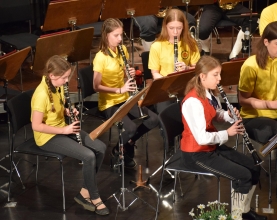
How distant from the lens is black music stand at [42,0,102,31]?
5820 mm

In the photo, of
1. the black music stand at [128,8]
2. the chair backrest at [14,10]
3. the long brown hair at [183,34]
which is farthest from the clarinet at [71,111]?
the chair backrest at [14,10]

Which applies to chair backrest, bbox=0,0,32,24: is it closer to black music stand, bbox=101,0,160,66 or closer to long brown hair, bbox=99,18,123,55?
black music stand, bbox=101,0,160,66

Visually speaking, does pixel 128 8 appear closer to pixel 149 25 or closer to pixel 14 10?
pixel 149 25

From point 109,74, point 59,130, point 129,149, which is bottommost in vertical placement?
point 129,149

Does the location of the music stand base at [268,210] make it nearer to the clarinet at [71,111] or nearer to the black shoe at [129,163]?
the black shoe at [129,163]

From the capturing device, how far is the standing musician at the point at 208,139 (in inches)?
175

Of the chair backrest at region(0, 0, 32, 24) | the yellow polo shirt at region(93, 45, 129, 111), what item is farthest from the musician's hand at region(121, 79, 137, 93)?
the chair backrest at region(0, 0, 32, 24)

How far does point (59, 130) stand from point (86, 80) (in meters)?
0.95

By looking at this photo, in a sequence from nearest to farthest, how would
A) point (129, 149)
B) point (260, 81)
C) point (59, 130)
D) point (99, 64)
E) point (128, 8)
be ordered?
point (59, 130) < point (260, 81) < point (99, 64) < point (129, 149) < point (128, 8)

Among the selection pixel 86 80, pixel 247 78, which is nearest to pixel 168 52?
pixel 86 80

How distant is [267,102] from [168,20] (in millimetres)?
1167

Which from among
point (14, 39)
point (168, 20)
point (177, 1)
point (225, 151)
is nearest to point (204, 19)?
point (177, 1)

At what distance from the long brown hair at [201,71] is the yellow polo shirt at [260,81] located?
58 cm

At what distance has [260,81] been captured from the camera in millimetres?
5109
